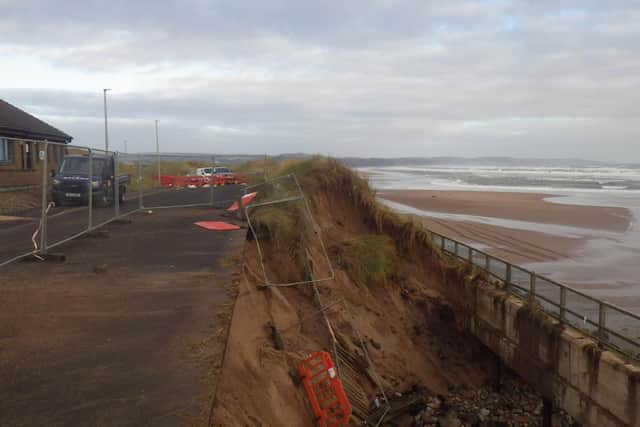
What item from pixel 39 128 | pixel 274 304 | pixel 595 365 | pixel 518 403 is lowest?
pixel 518 403

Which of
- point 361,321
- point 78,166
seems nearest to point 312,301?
point 361,321

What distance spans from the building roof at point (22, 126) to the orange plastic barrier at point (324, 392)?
70.9 feet

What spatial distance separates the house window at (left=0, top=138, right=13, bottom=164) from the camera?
890cm

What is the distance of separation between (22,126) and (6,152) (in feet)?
70.1

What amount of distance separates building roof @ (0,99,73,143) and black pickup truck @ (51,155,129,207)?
431 inches

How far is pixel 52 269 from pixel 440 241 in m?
10.6

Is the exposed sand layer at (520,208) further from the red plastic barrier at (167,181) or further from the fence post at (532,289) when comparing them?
the fence post at (532,289)

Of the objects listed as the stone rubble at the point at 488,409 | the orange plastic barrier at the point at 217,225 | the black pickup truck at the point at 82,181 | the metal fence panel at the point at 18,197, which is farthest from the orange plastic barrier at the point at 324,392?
the orange plastic barrier at the point at 217,225

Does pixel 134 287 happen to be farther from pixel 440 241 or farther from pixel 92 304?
pixel 440 241

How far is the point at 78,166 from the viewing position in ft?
53.5

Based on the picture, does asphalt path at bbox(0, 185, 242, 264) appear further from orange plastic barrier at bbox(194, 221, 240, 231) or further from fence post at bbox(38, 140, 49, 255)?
orange plastic barrier at bbox(194, 221, 240, 231)

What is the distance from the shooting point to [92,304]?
7.47 m

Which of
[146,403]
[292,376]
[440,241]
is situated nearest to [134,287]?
[292,376]

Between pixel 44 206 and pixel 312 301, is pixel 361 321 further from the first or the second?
pixel 44 206
